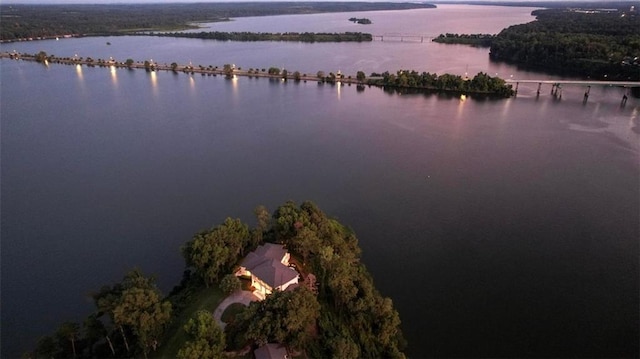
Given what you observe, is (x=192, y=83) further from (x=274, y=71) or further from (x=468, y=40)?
(x=468, y=40)

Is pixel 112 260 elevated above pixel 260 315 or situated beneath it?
situated beneath

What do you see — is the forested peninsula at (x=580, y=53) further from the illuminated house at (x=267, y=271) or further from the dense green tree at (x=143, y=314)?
the dense green tree at (x=143, y=314)

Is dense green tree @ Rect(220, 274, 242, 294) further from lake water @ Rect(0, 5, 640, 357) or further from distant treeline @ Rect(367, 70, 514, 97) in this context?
distant treeline @ Rect(367, 70, 514, 97)

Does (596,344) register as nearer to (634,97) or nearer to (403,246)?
(403,246)

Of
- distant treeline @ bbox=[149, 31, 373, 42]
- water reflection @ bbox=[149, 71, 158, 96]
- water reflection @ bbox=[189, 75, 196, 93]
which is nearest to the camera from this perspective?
water reflection @ bbox=[149, 71, 158, 96]

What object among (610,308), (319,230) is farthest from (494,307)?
(319,230)

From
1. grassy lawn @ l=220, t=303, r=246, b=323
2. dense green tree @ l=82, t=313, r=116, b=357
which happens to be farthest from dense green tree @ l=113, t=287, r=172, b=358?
grassy lawn @ l=220, t=303, r=246, b=323
